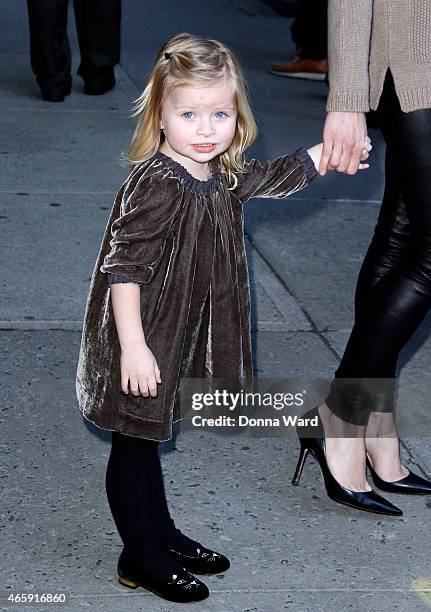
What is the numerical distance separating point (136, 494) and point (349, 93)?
1.09 m

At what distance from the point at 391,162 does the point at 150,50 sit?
6699mm

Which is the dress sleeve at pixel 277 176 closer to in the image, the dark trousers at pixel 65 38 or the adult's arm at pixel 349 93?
the adult's arm at pixel 349 93

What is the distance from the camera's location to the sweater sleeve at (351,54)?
9.80 feet

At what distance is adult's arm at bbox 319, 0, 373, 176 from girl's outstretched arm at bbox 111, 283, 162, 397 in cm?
64

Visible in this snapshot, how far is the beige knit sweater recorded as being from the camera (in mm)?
2992

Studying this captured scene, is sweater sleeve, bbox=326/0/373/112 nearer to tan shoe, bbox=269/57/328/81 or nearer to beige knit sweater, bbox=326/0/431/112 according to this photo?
beige knit sweater, bbox=326/0/431/112

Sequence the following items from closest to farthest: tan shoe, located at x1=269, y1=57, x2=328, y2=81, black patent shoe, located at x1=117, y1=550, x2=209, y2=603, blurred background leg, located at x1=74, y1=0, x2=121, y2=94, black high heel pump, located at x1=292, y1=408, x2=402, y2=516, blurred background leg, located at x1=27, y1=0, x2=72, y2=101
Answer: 1. black patent shoe, located at x1=117, y1=550, x2=209, y2=603
2. black high heel pump, located at x1=292, y1=408, x2=402, y2=516
3. blurred background leg, located at x1=27, y1=0, x2=72, y2=101
4. blurred background leg, located at x1=74, y1=0, x2=121, y2=94
5. tan shoe, located at x1=269, y1=57, x2=328, y2=81

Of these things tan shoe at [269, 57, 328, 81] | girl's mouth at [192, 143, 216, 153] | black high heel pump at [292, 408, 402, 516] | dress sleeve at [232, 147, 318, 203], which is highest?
girl's mouth at [192, 143, 216, 153]

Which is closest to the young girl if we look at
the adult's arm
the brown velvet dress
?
the brown velvet dress

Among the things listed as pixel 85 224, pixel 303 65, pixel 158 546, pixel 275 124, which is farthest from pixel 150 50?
pixel 158 546

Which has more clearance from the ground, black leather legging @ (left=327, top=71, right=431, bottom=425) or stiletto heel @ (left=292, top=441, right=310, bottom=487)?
black leather legging @ (left=327, top=71, right=431, bottom=425)

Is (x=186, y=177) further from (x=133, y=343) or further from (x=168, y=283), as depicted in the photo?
(x=133, y=343)

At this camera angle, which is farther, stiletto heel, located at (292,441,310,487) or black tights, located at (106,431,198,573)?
stiletto heel, located at (292,441,310,487)

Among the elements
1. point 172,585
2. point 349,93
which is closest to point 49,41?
point 349,93
